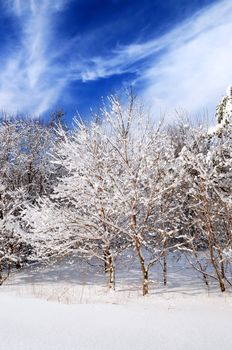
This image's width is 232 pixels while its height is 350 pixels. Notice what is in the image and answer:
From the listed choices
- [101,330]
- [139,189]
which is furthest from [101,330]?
[139,189]

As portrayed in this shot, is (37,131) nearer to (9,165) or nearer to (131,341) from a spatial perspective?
(9,165)

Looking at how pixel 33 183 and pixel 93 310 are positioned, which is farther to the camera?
pixel 33 183

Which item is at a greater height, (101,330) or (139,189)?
(139,189)

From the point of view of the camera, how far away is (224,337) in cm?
379

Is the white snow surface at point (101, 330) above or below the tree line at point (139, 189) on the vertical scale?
below

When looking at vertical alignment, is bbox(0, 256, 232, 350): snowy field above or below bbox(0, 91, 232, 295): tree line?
below

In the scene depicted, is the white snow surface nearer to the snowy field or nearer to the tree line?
the snowy field

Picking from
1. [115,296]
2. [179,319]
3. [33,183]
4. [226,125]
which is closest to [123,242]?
[115,296]

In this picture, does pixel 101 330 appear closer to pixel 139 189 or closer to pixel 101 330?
pixel 101 330

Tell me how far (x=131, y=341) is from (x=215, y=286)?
10.2 m

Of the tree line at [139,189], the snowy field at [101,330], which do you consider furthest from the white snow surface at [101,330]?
the tree line at [139,189]

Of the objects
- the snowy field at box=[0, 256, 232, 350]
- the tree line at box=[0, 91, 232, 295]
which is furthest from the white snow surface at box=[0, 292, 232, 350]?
the tree line at box=[0, 91, 232, 295]

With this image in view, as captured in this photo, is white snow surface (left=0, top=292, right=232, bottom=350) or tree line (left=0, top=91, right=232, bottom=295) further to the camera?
tree line (left=0, top=91, right=232, bottom=295)

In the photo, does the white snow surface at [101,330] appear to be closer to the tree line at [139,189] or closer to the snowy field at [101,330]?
the snowy field at [101,330]
